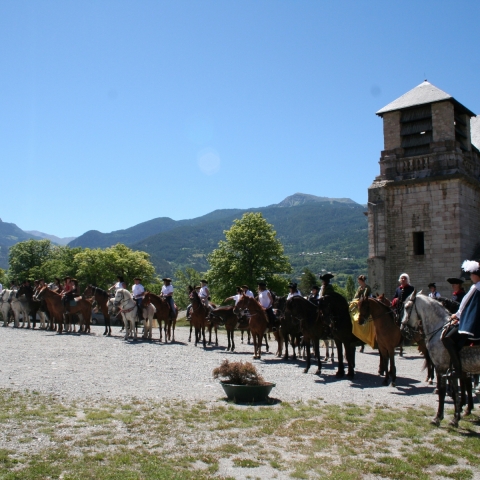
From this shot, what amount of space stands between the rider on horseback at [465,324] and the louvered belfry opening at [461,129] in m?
22.5

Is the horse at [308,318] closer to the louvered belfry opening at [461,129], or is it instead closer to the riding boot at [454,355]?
the riding boot at [454,355]

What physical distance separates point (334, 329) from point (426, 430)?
5336mm

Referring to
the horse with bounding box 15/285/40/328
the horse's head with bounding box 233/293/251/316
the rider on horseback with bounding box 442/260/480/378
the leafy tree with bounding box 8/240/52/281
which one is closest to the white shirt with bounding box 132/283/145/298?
the horse's head with bounding box 233/293/251/316

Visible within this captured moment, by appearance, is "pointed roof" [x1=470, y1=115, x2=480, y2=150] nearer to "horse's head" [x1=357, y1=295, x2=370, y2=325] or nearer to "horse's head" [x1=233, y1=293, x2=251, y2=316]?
"horse's head" [x1=233, y1=293, x2=251, y2=316]

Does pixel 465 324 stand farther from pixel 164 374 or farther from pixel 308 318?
pixel 164 374

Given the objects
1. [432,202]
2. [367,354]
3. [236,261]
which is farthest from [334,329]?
[236,261]

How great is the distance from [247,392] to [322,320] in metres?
4.61

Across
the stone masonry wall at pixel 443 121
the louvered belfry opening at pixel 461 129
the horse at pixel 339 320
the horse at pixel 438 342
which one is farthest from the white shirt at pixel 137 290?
the louvered belfry opening at pixel 461 129

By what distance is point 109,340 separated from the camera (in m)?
21.8

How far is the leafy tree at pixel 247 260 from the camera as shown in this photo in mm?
48281

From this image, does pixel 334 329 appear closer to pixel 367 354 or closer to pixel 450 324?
pixel 450 324

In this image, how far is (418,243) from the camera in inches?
1071

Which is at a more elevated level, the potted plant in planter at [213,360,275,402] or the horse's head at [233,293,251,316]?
the horse's head at [233,293,251,316]

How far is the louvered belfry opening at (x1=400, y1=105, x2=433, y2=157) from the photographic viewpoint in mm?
27625
